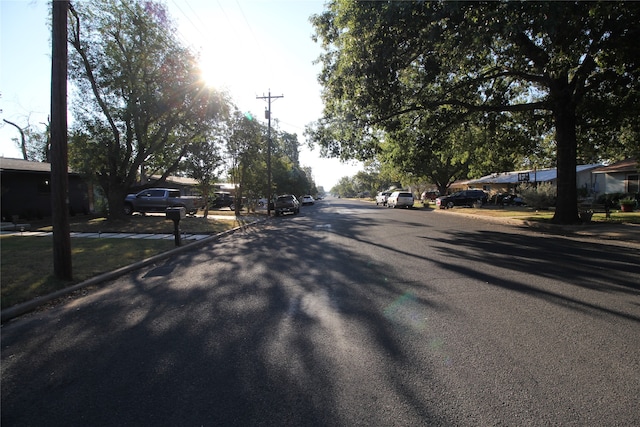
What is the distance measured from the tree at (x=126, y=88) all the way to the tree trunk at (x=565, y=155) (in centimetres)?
1697

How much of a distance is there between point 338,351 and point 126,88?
18.1m

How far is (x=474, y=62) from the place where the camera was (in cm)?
1479

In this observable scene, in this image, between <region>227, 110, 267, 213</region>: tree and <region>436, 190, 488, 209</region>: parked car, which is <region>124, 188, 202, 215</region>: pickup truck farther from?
<region>436, 190, 488, 209</region>: parked car

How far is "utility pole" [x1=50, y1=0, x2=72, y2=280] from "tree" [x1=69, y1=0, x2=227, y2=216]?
1054cm

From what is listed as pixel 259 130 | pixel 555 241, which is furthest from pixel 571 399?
pixel 259 130

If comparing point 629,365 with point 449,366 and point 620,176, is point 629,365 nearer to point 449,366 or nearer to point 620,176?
point 449,366

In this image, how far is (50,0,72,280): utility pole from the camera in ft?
23.1

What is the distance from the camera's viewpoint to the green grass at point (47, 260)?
6.38 m

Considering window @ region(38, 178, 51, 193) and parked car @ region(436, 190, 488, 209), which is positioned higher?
window @ region(38, 178, 51, 193)

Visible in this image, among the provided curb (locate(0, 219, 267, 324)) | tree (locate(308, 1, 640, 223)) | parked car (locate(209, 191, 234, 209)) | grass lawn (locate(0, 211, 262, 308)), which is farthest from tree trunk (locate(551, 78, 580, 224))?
parked car (locate(209, 191, 234, 209))

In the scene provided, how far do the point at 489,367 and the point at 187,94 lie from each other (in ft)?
62.5

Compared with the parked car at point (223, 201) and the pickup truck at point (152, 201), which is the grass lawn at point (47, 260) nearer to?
the pickup truck at point (152, 201)

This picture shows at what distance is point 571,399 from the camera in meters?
2.93

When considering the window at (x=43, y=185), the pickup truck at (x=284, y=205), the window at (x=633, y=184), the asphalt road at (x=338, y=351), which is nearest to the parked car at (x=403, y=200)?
the pickup truck at (x=284, y=205)
